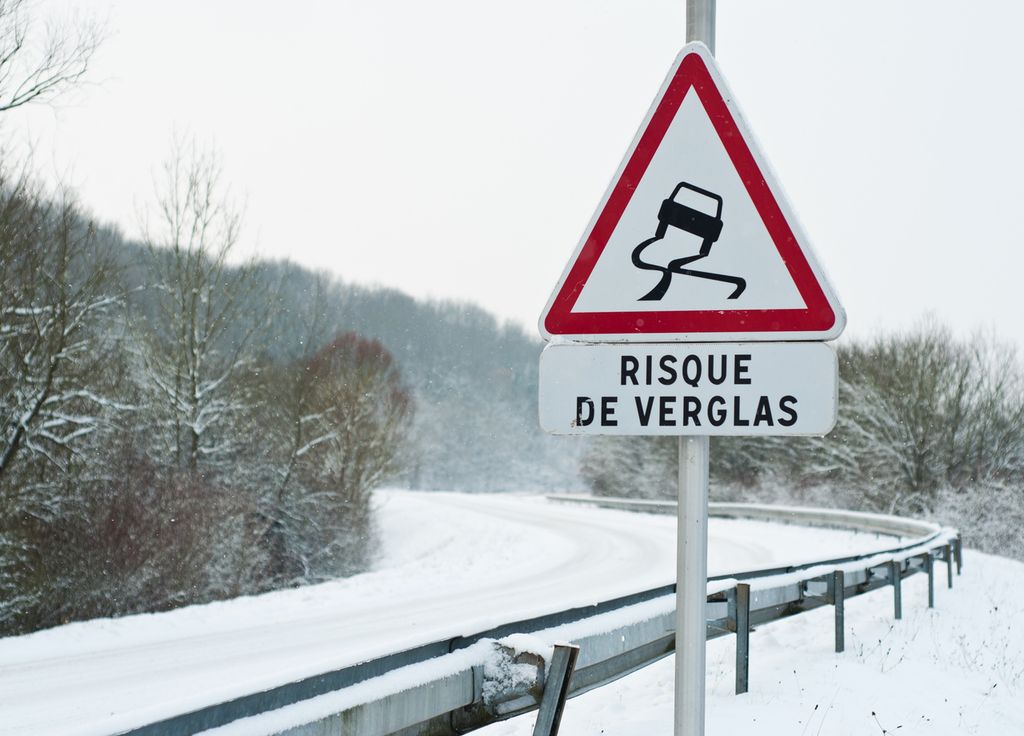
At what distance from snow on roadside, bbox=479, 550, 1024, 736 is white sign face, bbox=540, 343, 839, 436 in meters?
3.07

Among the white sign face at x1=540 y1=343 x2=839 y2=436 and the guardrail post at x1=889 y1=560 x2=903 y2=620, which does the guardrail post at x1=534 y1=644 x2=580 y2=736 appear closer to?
the white sign face at x1=540 y1=343 x2=839 y2=436

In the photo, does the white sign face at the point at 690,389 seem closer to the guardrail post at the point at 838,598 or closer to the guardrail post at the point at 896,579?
the guardrail post at the point at 838,598

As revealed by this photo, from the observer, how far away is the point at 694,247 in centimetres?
239

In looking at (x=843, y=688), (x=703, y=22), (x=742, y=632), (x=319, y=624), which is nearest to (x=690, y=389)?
(x=703, y=22)

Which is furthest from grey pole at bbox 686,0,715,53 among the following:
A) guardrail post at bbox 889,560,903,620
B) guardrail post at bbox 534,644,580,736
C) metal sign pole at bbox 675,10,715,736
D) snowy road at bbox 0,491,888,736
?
guardrail post at bbox 889,560,903,620

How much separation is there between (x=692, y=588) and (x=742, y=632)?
4.20 metres

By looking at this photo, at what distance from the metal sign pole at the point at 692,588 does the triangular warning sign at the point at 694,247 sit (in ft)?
1.12

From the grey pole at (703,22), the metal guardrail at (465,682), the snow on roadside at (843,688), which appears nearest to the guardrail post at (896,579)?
the snow on roadside at (843,688)

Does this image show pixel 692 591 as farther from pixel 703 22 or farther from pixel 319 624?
pixel 319 624

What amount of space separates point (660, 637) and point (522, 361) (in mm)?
115835

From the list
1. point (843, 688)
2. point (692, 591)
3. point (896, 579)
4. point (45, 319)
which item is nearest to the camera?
A: point (692, 591)

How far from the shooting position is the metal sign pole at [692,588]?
2.21 meters

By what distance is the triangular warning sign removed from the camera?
232 cm

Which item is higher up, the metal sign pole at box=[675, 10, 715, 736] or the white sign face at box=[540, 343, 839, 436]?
the white sign face at box=[540, 343, 839, 436]
